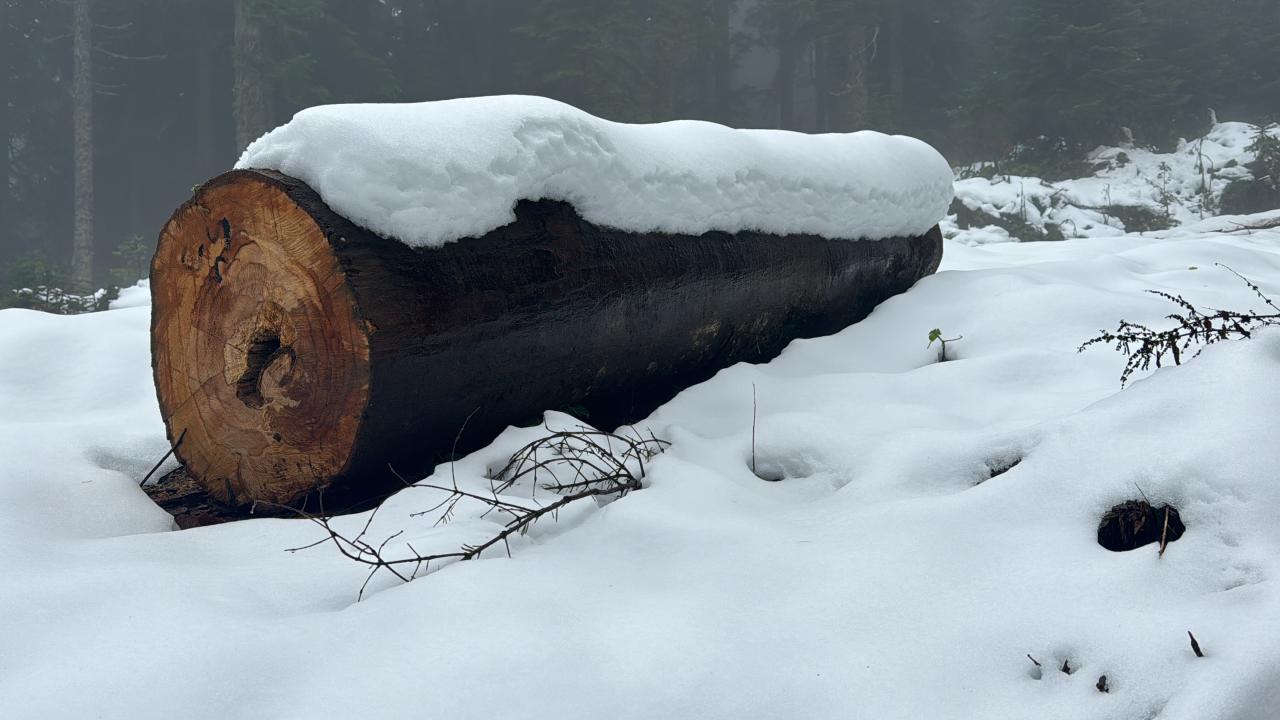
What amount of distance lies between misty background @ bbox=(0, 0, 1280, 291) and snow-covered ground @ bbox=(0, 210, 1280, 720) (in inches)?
544

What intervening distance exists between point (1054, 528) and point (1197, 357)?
2.21 feet

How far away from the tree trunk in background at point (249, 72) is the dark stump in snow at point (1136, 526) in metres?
14.4

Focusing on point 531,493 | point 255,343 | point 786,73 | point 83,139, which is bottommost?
point 531,493

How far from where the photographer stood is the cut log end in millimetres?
2057

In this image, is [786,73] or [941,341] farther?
[786,73]

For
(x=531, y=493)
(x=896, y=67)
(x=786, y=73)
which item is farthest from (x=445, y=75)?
(x=531, y=493)

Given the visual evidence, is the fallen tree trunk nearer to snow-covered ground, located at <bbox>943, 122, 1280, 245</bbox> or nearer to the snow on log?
the snow on log

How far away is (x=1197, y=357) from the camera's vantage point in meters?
1.98

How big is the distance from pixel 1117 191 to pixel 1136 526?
13.1m

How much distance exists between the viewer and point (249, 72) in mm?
13656

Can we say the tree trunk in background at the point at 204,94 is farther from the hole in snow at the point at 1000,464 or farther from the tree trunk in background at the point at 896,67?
the hole in snow at the point at 1000,464

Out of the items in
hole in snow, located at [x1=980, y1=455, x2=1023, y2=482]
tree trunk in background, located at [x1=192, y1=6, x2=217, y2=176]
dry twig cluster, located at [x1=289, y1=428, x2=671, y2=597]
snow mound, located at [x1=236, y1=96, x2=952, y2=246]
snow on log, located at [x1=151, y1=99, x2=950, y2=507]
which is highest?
tree trunk in background, located at [x1=192, y1=6, x2=217, y2=176]

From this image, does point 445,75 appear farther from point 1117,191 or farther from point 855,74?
point 1117,191

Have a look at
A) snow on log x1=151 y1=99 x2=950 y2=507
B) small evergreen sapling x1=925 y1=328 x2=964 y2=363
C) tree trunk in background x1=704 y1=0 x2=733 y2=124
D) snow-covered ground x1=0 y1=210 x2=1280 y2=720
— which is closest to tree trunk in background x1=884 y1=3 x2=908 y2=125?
tree trunk in background x1=704 y1=0 x2=733 y2=124
